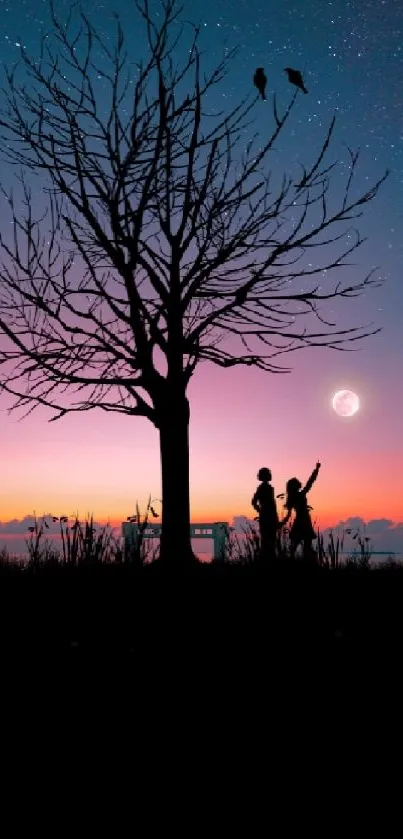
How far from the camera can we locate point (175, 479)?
10.1 meters

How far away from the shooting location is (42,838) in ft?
10.2

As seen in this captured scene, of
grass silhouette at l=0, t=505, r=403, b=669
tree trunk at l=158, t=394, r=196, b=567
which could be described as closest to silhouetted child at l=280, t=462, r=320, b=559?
grass silhouette at l=0, t=505, r=403, b=669

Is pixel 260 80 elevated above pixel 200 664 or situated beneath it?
elevated above

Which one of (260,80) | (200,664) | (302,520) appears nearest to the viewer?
(200,664)

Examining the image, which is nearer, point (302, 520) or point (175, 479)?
point (302, 520)

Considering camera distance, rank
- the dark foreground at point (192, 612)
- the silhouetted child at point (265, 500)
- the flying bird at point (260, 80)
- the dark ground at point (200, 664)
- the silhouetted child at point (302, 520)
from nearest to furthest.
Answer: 1. the dark ground at point (200, 664)
2. the dark foreground at point (192, 612)
3. the silhouetted child at point (302, 520)
4. the flying bird at point (260, 80)
5. the silhouetted child at point (265, 500)

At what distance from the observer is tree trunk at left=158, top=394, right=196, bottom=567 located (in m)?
10.0

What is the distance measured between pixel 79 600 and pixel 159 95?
7051mm

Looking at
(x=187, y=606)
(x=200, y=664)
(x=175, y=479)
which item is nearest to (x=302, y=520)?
(x=187, y=606)

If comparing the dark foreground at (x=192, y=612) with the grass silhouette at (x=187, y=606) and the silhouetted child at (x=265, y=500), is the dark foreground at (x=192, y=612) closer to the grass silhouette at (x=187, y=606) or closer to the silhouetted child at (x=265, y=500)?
the grass silhouette at (x=187, y=606)

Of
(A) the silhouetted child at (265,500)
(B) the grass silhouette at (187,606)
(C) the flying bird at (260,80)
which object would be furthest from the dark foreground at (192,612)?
(C) the flying bird at (260,80)

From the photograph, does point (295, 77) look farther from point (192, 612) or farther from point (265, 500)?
point (192, 612)

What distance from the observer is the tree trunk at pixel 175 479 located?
32.9 ft

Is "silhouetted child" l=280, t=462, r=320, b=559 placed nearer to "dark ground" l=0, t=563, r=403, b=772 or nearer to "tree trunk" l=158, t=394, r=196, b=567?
"dark ground" l=0, t=563, r=403, b=772
